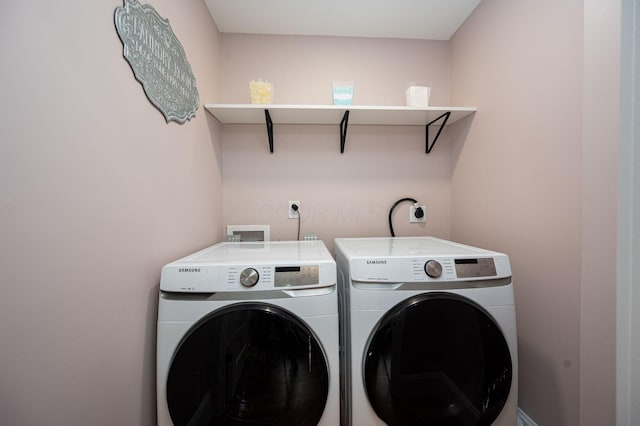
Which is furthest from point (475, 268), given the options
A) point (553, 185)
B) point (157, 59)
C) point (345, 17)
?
point (345, 17)

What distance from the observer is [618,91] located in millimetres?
658

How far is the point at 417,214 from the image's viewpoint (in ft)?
5.36

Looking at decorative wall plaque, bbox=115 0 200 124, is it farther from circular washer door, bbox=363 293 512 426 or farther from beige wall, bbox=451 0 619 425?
beige wall, bbox=451 0 619 425

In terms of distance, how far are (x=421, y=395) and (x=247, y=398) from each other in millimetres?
624

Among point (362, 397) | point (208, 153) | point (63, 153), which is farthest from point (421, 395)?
point (208, 153)

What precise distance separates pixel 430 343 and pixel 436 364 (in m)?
0.08

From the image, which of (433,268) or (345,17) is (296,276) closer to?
(433,268)

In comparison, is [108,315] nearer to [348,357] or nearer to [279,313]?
[279,313]

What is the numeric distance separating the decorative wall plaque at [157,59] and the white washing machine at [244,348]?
26.2 inches

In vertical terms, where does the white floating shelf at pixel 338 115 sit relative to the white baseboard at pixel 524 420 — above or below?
above

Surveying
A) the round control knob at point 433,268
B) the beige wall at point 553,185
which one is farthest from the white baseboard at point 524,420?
the round control knob at point 433,268

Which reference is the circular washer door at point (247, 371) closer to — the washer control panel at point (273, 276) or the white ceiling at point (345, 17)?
the washer control panel at point (273, 276)

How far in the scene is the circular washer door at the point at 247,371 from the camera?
2.58 ft

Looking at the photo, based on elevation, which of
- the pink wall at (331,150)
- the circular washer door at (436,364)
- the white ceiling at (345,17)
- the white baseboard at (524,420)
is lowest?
the white baseboard at (524,420)
